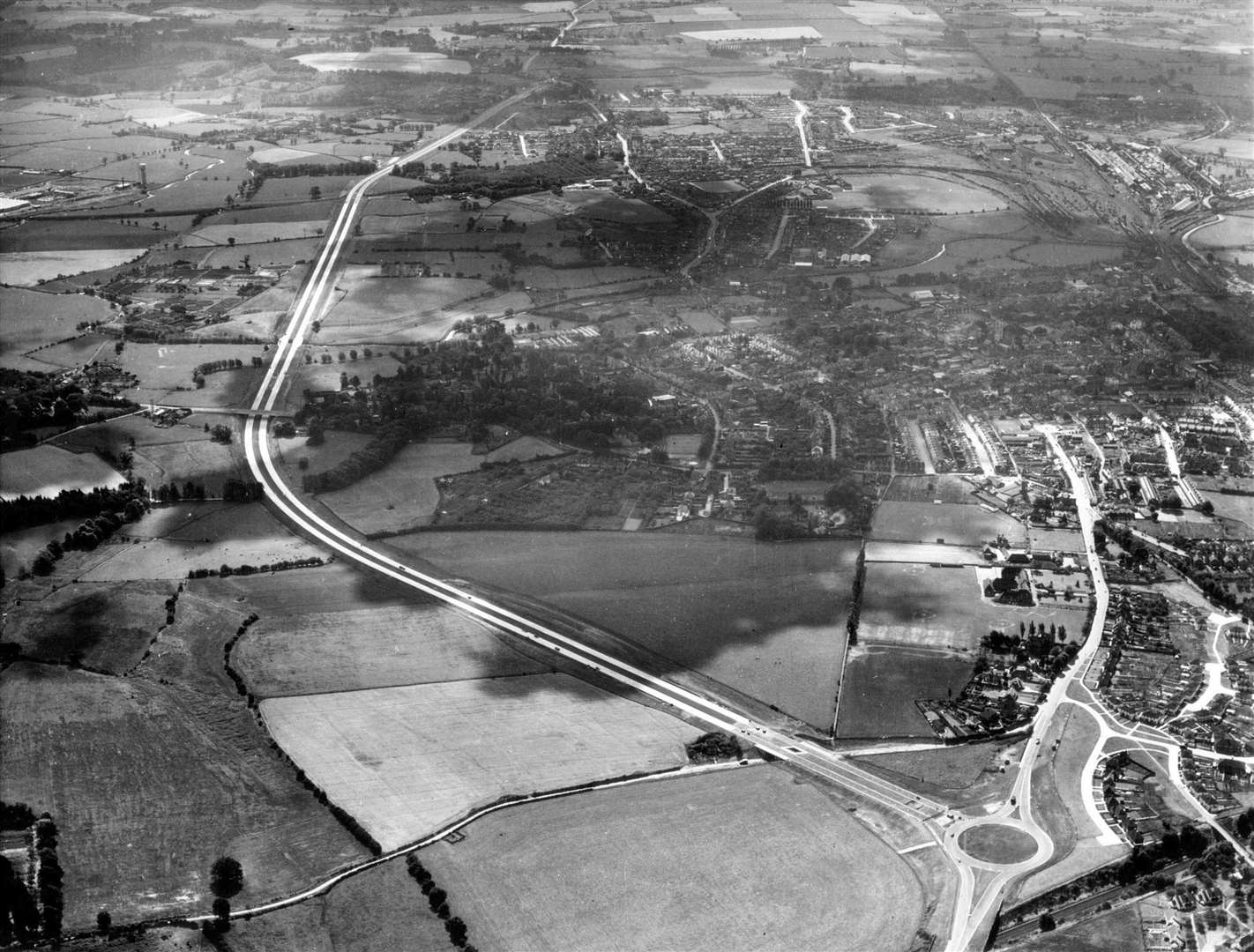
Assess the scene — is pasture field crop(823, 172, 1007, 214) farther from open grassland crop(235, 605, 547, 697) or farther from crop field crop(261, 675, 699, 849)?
crop field crop(261, 675, 699, 849)

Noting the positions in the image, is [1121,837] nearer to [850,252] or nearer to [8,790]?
[8,790]

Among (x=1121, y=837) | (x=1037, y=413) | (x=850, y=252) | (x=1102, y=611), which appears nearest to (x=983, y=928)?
(x=1121, y=837)

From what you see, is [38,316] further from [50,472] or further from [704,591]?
[704,591]

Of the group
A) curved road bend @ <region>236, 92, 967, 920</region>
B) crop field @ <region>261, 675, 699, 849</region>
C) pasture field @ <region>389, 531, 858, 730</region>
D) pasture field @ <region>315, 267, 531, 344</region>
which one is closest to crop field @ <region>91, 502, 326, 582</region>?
curved road bend @ <region>236, 92, 967, 920</region>

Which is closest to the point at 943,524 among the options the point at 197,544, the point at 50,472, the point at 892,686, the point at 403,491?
the point at 892,686

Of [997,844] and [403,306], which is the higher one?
[403,306]
